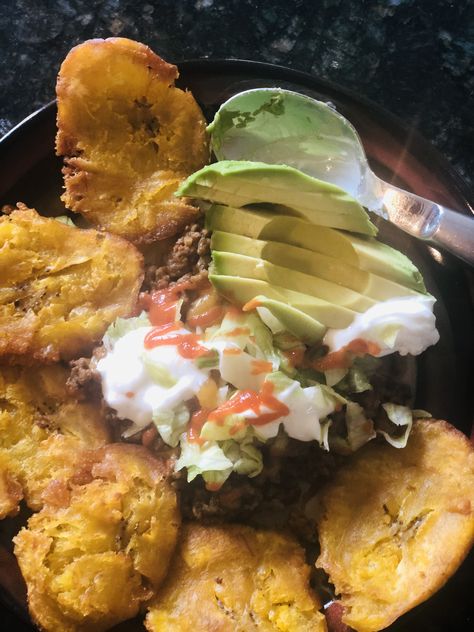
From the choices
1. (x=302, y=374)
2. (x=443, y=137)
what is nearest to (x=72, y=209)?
(x=302, y=374)

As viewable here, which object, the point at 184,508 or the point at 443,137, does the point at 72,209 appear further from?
the point at 443,137

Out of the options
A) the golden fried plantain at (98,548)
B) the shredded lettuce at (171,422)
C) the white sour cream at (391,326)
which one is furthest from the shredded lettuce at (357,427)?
the golden fried plantain at (98,548)

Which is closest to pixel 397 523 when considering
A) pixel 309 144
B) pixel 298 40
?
pixel 309 144

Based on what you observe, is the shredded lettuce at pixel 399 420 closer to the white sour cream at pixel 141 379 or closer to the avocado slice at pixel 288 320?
the avocado slice at pixel 288 320

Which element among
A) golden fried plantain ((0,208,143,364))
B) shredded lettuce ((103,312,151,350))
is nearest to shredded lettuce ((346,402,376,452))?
shredded lettuce ((103,312,151,350))

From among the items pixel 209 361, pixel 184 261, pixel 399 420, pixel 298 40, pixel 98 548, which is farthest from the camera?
pixel 298 40

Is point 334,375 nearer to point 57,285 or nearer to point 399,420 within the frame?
point 399,420

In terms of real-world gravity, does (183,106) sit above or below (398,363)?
above
